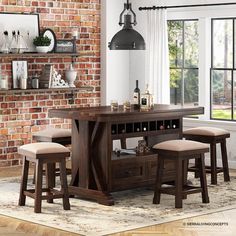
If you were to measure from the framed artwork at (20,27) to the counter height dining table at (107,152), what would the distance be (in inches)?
84.3

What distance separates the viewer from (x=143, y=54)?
35.4ft

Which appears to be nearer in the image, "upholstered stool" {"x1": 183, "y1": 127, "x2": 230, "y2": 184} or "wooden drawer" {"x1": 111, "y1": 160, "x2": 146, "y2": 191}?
"wooden drawer" {"x1": 111, "y1": 160, "x2": 146, "y2": 191}

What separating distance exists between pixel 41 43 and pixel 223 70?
8.00 ft

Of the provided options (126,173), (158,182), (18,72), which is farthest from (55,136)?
(18,72)

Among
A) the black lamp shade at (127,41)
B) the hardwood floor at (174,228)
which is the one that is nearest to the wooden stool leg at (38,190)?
the hardwood floor at (174,228)

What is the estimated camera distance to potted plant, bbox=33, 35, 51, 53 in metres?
9.67

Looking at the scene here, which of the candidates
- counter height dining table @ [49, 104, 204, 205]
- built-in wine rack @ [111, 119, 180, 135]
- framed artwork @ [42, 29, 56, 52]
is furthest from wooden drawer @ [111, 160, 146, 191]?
framed artwork @ [42, 29, 56, 52]

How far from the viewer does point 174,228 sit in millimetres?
6215

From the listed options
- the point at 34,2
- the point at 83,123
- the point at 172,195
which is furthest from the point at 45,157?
the point at 34,2

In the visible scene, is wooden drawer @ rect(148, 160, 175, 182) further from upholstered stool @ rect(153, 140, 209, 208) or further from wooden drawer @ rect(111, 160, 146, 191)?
upholstered stool @ rect(153, 140, 209, 208)

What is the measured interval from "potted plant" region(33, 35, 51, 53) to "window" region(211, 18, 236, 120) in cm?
223

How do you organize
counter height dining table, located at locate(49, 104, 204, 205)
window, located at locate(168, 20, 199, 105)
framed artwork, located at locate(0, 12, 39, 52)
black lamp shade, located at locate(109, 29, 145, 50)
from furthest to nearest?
1. window, located at locate(168, 20, 199, 105)
2. framed artwork, located at locate(0, 12, 39, 52)
3. black lamp shade, located at locate(109, 29, 145, 50)
4. counter height dining table, located at locate(49, 104, 204, 205)

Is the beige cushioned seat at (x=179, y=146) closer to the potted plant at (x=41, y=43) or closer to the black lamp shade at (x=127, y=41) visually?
the black lamp shade at (x=127, y=41)

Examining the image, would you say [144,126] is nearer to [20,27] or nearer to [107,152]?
[107,152]
